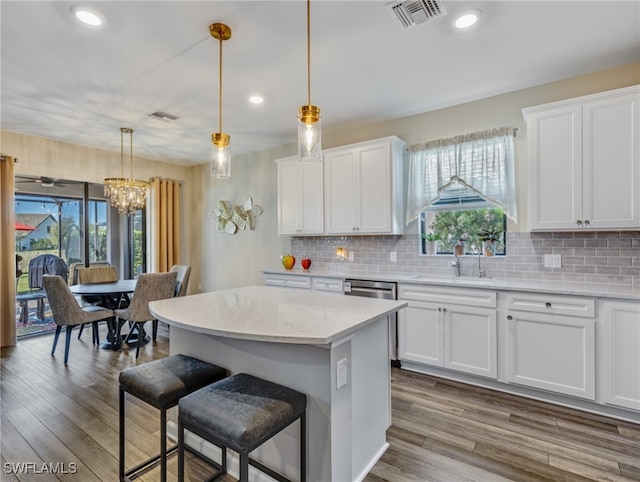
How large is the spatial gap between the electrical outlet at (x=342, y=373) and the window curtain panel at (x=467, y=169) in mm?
2480

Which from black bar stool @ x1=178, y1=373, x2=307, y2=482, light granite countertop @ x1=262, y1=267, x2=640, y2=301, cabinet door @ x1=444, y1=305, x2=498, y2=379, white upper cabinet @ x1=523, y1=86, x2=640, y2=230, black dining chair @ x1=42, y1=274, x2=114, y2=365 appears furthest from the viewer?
black dining chair @ x1=42, y1=274, x2=114, y2=365

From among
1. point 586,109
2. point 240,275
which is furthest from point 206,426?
point 240,275

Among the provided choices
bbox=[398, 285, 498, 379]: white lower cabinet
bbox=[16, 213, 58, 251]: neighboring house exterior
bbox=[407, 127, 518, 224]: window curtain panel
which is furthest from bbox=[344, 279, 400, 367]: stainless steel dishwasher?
bbox=[16, 213, 58, 251]: neighboring house exterior

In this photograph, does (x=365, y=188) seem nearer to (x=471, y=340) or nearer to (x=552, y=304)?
(x=471, y=340)

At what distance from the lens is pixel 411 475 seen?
1923mm

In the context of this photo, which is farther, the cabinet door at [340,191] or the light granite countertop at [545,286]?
the cabinet door at [340,191]

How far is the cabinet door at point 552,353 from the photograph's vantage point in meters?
2.54

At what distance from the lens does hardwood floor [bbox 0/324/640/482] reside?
1957 mm

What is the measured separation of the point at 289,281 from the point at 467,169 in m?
2.47

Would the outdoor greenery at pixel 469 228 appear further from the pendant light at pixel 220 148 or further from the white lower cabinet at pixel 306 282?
the pendant light at pixel 220 148

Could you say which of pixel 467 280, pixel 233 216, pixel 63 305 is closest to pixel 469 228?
pixel 467 280

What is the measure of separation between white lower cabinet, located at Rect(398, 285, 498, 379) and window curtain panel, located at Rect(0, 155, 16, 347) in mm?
4828

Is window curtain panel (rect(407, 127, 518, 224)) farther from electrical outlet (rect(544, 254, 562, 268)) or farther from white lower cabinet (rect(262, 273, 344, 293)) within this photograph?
white lower cabinet (rect(262, 273, 344, 293))

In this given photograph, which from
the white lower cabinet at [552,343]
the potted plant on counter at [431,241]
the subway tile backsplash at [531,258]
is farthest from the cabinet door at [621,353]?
the potted plant on counter at [431,241]
